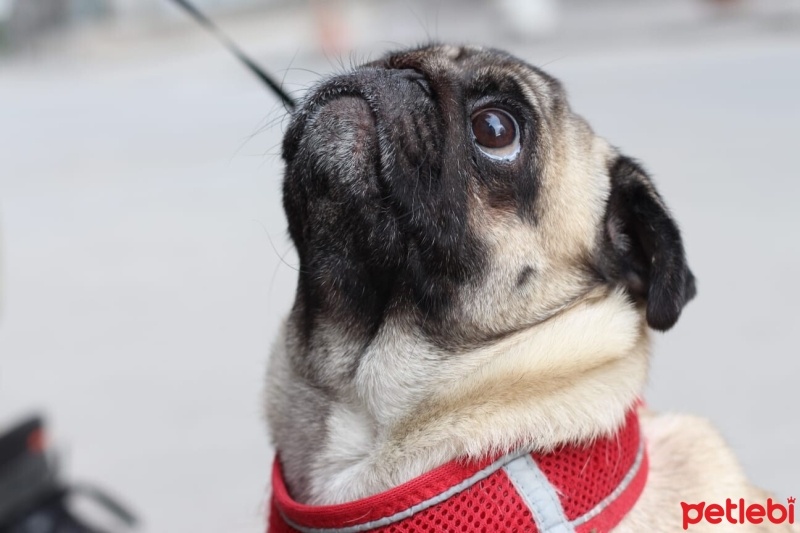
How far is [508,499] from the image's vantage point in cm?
189

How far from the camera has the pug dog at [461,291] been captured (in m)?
2.04

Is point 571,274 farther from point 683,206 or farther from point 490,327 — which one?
point 683,206

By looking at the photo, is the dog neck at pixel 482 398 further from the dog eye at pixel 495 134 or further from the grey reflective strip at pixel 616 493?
the dog eye at pixel 495 134

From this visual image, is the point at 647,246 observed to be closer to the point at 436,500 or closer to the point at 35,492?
the point at 436,500

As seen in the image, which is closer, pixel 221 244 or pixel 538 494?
pixel 538 494

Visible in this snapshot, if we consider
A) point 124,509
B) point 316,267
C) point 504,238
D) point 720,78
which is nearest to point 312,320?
point 316,267

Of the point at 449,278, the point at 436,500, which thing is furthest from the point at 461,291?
the point at 436,500

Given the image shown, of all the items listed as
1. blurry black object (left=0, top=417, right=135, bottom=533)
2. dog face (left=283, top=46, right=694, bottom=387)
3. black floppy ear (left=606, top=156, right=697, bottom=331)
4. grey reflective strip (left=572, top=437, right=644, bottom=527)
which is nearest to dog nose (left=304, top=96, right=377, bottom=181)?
dog face (left=283, top=46, right=694, bottom=387)

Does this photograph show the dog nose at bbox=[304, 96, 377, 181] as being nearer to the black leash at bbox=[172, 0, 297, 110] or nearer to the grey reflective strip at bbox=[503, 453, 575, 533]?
the black leash at bbox=[172, 0, 297, 110]

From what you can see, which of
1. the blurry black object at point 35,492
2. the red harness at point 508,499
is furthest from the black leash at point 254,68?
the blurry black object at point 35,492

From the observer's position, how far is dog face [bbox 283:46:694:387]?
204cm

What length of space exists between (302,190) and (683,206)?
4.74 meters

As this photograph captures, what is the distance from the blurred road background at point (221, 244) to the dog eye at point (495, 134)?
659mm

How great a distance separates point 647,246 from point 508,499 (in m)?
0.72
